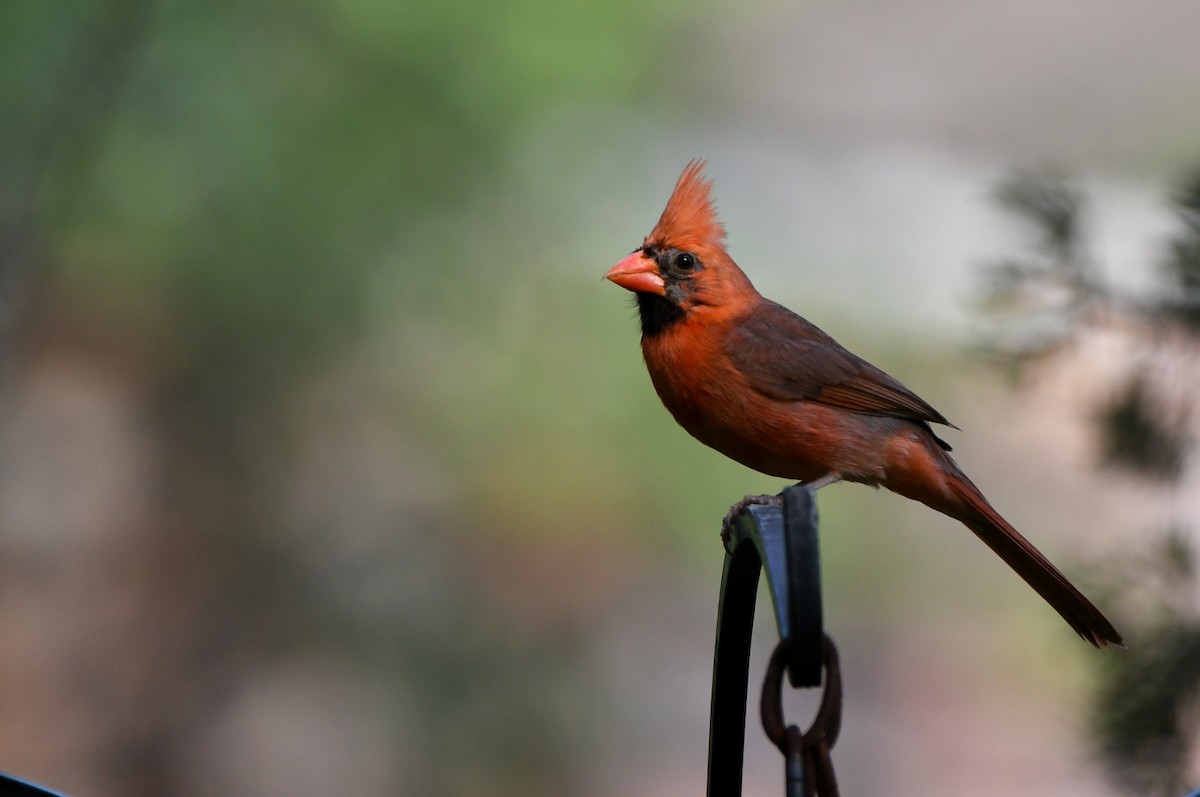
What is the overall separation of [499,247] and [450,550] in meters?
1.03

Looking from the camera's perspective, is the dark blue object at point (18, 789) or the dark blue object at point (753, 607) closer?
the dark blue object at point (753, 607)

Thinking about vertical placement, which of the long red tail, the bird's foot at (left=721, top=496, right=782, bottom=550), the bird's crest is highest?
the bird's crest

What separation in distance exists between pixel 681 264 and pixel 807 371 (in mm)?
299

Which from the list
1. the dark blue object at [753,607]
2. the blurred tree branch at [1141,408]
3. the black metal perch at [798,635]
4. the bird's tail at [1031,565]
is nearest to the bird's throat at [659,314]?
the bird's tail at [1031,565]

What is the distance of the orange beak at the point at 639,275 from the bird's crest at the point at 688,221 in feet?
0.16

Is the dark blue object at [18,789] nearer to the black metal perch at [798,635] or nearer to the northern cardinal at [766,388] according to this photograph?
the black metal perch at [798,635]

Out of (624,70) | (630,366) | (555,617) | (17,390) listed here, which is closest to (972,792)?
(555,617)

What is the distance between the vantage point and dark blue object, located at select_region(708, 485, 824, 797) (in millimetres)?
1017

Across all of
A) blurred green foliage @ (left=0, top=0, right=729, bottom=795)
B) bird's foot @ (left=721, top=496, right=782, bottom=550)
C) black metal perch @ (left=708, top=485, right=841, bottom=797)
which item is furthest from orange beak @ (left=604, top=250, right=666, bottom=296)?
blurred green foliage @ (left=0, top=0, right=729, bottom=795)

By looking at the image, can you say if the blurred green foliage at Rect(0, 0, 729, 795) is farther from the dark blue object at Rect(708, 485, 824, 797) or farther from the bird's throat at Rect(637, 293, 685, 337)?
the dark blue object at Rect(708, 485, 824, 797)

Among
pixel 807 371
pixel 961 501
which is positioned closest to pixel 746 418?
pixel 807 371

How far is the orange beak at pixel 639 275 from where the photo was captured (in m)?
2.35

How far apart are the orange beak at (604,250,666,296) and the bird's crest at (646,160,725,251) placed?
48 millimetres

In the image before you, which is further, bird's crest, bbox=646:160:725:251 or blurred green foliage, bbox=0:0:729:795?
blurred green foliage, bbox=0:0:729:795
